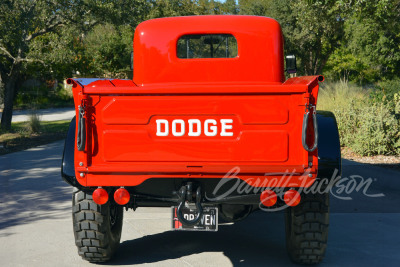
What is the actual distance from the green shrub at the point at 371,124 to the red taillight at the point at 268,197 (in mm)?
8015

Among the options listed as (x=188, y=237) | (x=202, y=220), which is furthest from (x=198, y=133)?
(x=188, y=237)

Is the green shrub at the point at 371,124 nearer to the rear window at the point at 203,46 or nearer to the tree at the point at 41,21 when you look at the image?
the rear window at the point at 203,46

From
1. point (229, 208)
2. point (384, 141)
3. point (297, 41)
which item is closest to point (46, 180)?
point (229, 208)

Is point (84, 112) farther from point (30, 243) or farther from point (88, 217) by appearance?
point (30, 243)

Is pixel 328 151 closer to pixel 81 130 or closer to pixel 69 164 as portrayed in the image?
pixel 81 130

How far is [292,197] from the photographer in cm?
436

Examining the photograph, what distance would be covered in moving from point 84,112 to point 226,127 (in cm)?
111

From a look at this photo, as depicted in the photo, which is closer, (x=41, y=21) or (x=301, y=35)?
(x=41, y=21)

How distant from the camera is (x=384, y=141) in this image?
1188 cm

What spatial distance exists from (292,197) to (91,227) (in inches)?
71.1

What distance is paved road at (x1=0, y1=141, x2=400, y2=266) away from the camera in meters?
5.19

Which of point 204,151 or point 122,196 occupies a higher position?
point 204,151

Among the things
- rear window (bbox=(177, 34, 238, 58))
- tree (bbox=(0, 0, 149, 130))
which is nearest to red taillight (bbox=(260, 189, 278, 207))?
rear window (bbox=(177, 34, 238, 58))

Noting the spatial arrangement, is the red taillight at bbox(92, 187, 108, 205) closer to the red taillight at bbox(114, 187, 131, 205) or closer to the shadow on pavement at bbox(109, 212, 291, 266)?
the red taillight at bbox(114, 187, 131, 205)
